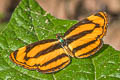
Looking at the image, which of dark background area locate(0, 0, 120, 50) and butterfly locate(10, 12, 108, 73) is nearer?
butterfly locate(10, 12, 108, 73)

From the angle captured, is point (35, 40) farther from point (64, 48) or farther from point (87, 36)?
point (87, 36)

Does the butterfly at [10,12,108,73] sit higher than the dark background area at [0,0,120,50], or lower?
lower

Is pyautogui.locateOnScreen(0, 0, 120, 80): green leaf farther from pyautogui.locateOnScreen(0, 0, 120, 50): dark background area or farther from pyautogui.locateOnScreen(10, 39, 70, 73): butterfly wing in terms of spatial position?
pyautogui.locateOnScreen(0, 0, 120, 50): dark background area

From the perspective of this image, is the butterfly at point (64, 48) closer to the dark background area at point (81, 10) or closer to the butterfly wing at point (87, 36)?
the butterfly wing at point (87, 36)

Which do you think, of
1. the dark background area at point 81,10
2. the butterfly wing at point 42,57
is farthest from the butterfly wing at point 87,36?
the dark background area at point 81,10

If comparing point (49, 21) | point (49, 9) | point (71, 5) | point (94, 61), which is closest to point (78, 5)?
point (71, 5)

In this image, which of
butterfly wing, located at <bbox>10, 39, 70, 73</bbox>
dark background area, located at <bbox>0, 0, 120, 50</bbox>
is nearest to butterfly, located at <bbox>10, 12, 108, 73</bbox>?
butterfly wing, located at <bbox>10, 39, 70, 73</bbox>

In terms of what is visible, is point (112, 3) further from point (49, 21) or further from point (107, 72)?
point (107, 72)
